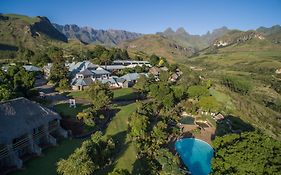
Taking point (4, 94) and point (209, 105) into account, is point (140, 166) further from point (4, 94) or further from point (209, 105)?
point (209, 105)

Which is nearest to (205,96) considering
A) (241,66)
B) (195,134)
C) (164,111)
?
(164,111)

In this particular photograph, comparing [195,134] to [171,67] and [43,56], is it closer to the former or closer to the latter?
[171,67]

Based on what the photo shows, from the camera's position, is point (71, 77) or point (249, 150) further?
point (71, 77)

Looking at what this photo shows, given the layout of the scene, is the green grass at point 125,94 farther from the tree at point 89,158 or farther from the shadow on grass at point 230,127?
the tree at point 89,158

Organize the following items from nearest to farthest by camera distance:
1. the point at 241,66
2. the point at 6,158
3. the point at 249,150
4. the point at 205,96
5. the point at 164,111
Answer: the point at 249,150
the point at 6,158
the point at 164,111
the point at 205,96
the point at 241,66

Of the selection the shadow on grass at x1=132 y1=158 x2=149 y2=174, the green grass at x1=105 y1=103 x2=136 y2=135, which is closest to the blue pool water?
the shadow on grass at x1=132 y1=158 x2=149 y2=174

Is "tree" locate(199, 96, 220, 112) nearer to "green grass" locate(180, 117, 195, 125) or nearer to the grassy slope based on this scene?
"green grass" locate(180, 117, 195, 125)

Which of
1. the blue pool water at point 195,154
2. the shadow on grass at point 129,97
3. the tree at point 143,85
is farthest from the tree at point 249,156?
the tree at point 143,85
